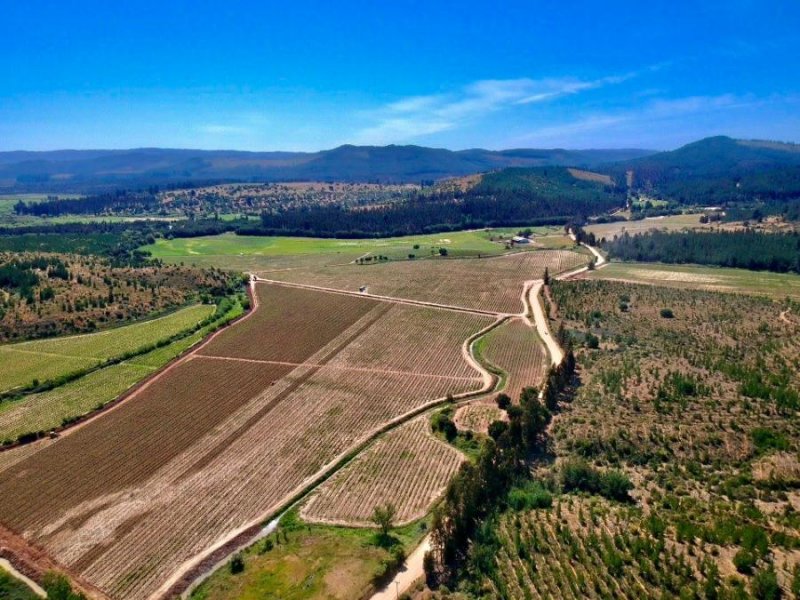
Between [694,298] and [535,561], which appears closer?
[535,561]

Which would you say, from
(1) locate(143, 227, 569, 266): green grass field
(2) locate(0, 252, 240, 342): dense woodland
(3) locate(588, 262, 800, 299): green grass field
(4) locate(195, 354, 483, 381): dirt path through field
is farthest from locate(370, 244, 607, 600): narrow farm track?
(2) locate(0, 252, 240, 342): dense woodland

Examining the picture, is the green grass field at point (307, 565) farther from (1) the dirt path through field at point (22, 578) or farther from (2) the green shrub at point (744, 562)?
(2) the green shrub at point (744, 562)

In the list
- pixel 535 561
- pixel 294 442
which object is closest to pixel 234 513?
pixel 294 442

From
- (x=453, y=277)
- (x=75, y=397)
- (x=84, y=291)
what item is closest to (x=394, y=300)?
(x=453, y=277)

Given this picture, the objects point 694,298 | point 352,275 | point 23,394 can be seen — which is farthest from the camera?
point 352,275

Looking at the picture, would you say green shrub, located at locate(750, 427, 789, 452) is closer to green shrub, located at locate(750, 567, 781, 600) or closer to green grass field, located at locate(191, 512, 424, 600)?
green shrub, located at locate(750, 567, 781, 600)

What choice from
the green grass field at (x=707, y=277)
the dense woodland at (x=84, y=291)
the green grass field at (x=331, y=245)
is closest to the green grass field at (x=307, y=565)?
the dense woodland at (x=84, y=291)

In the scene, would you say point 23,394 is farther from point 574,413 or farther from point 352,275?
point 352,275

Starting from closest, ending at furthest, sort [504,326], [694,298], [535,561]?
[535,561] < [504,326] < [694,298]
